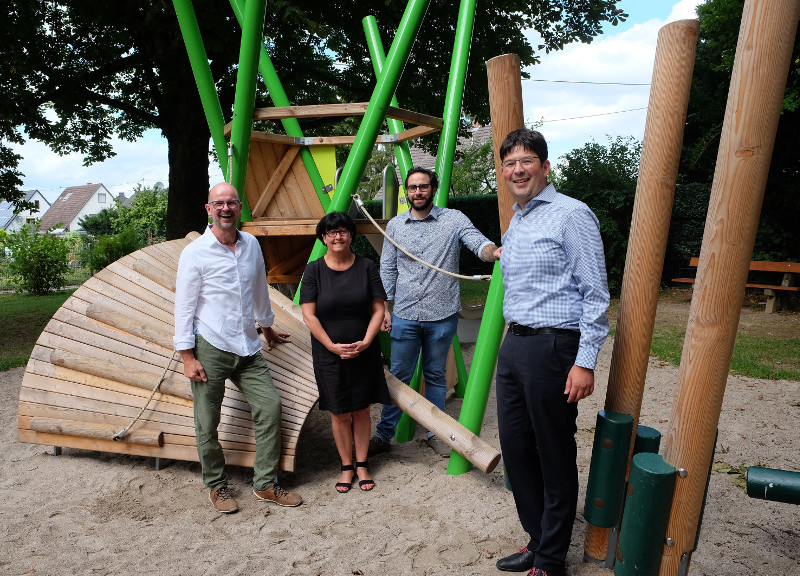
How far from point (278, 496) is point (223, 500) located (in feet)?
1.00

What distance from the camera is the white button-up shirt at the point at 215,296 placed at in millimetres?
3381

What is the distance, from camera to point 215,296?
3.43 metres

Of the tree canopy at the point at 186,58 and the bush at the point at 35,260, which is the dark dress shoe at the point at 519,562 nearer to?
the tree canopy at the point at 186,58

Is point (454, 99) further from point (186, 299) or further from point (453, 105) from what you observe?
point (186, 299)

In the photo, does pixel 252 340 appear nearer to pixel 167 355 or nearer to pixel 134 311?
pixel 167 355

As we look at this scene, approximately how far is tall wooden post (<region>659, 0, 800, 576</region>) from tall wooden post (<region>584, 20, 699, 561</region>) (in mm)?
257

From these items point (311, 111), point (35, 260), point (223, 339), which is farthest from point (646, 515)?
point (35, 260)

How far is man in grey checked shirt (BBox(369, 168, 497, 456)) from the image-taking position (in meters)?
4.05

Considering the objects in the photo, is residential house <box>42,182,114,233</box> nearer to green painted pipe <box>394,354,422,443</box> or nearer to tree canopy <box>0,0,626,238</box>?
tree canopy <box>0,0,626,238</box>

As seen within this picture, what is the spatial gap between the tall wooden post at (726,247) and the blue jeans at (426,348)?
1974mm

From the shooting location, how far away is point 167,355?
4.25 metres

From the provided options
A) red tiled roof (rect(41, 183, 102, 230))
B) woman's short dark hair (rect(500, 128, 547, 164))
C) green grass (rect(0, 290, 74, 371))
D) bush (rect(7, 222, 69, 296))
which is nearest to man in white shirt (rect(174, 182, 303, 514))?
woman's short dark hair (rect(500, 128, 547, 164))

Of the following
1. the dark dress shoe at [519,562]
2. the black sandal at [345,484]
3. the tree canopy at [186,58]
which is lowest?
the black sandal at [345,484]

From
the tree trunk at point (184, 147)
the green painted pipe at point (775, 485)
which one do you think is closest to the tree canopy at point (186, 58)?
the tree trunk at point (184, 147)
